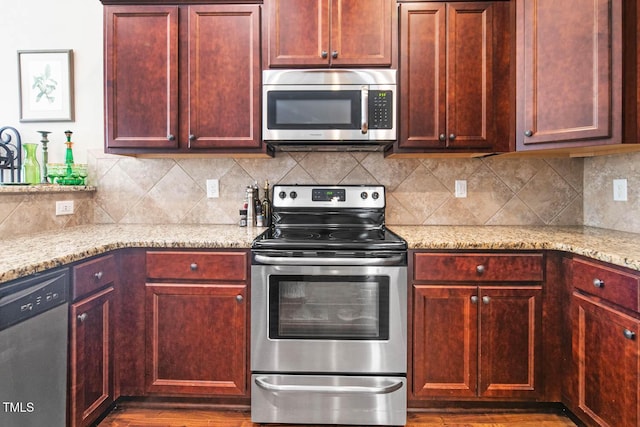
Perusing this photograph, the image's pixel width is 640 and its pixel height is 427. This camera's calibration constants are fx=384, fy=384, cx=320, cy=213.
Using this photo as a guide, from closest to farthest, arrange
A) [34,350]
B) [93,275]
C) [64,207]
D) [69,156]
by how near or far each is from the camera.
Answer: [34,350]
[93,275]
[64,207]
[69,156]

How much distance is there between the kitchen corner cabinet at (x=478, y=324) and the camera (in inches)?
72.8

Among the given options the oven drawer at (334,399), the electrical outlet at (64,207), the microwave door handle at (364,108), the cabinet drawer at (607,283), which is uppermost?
the microwave door handle at (364,108)

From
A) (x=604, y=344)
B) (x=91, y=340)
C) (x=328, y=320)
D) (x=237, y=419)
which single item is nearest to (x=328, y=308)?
(x=328, y=320)

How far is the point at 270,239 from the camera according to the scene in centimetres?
188

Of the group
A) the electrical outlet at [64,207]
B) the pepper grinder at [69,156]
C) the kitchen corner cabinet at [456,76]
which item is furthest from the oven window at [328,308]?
the pepper grinder at [69,156]

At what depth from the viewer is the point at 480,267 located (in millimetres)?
1844

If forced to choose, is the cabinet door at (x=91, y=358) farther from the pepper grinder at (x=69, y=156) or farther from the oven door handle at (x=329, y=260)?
the pepper grinder at (x=69, y=156)

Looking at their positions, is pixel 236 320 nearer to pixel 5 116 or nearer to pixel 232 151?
pixel 232 151

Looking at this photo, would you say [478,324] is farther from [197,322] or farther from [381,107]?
[197,322]

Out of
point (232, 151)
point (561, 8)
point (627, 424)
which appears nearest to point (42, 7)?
point (232, 151)

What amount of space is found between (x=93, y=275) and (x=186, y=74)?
46.2 inches

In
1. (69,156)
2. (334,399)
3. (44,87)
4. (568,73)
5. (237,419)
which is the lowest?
(237,419)

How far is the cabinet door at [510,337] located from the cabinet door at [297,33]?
59.3 inches

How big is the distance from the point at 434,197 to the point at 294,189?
917 mm
